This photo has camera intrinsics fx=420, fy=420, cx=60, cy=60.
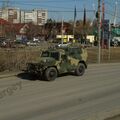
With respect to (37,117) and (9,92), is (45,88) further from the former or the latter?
(37,117)

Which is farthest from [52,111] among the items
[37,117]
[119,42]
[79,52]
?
[119,42]

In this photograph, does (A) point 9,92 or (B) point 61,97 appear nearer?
(B) point 61,97

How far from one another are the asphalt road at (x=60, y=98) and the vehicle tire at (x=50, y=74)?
30cm

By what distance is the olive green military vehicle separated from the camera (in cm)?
2234

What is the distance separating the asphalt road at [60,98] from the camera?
12.6m

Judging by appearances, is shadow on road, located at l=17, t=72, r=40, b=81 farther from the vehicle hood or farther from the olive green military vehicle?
the vehicle hood

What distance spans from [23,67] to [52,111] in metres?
14.9

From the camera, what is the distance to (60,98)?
15930mm

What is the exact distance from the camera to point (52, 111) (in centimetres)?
1328

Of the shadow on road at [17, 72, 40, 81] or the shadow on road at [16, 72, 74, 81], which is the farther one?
the shadow on road at [17, 72, 40, 81]

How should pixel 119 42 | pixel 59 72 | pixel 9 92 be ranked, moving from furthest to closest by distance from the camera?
pixel 119 42 < pixel 59 72 < pixel 9 92

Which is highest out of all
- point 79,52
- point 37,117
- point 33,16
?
point 33,16

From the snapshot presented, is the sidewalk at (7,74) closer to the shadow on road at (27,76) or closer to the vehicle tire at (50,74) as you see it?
the shadow on road at (27,76)

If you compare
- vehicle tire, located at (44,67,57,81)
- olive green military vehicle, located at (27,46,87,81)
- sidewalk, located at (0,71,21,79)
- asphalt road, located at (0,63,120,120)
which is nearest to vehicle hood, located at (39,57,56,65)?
olive green military vehicle, located at (27,46,87,81)
